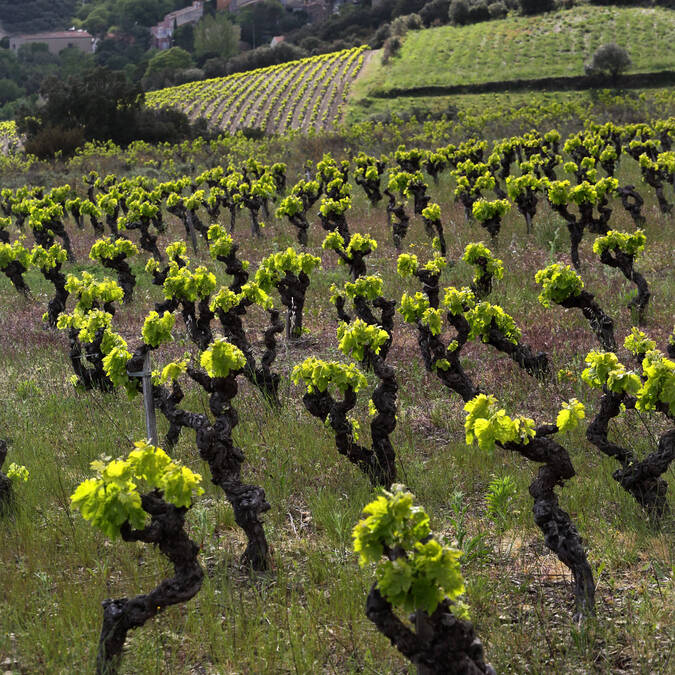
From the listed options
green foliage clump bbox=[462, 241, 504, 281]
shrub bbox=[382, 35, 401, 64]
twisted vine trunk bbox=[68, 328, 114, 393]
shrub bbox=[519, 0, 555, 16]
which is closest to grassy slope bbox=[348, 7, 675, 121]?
shrub bbox=[382, 35, 401, 64]

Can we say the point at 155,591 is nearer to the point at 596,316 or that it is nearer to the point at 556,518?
the point at 556,518

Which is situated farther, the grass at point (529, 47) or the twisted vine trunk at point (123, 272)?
the grass at point (529, 47)

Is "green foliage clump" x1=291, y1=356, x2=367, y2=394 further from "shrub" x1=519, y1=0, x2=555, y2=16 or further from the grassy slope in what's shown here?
"shrub" x1=519, y1=0, x2=555, y2=16

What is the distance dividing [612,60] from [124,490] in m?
56.3

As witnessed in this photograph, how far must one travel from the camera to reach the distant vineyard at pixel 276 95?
57859 millimetres

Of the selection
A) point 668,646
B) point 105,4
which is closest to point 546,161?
point 668,646

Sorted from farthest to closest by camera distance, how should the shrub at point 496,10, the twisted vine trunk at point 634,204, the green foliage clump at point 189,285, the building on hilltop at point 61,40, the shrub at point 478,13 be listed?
the building on hilltop at point 61,40 < the shrub at point 478,13 < the shrub at point 496,10 < the twisted vine trunk at point 634,204 < the green foliage clump at point 189,285

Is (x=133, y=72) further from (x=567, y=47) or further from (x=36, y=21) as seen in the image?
(x=36, y=21)

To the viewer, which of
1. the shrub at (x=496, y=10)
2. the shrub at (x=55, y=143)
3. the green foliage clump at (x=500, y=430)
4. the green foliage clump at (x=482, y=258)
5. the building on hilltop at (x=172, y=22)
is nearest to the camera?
the green foliage clump at (x=500, y=430)

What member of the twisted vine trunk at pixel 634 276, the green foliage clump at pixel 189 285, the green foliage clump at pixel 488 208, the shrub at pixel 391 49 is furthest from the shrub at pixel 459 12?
the green foliage clump at pixel 189 285

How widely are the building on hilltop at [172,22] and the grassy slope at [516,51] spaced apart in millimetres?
76800

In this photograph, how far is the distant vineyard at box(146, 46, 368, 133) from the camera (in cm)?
5786

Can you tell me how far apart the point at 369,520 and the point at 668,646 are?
2271mm

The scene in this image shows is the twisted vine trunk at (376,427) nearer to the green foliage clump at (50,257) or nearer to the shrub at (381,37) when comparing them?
the green foliage clump at (50,257)
